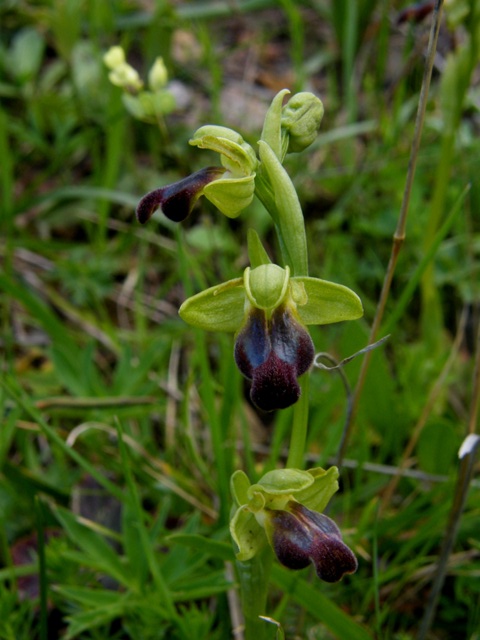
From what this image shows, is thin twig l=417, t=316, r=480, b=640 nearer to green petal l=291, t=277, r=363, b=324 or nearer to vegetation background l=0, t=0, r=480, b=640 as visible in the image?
vegetation background l=0, t=0, r=480, b=640

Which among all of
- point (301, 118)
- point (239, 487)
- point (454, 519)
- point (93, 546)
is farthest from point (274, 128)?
point (93, 546)

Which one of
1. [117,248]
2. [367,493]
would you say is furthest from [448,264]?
[117,248]

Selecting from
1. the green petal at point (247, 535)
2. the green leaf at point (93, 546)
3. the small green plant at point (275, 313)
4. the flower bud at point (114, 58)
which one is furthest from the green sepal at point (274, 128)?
the flower bud at point (114, 58)

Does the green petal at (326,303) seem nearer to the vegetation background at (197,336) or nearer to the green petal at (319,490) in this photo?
the green petal at (319,490)

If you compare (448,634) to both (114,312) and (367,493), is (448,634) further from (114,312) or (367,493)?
(114,312)

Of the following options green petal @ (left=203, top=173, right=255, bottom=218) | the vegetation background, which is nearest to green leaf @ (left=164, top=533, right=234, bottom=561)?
the vegetation background

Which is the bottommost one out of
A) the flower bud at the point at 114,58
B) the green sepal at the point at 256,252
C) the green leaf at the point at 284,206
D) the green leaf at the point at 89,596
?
the green leaf at the point at 89,596

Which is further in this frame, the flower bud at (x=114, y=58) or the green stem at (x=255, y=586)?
the flower bud at (x=114, y=58)
